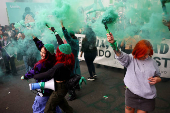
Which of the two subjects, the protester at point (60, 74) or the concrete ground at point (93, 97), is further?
the concrete ground at point (93, 97)

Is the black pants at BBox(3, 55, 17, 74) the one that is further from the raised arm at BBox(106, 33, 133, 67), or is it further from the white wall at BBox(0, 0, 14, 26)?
the white wall at BBox(0, 0, 14, 26)

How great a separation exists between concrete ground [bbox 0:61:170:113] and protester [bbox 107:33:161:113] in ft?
3.73

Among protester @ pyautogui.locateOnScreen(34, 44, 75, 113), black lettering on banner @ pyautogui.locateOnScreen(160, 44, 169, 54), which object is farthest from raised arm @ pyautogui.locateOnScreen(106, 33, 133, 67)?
black lettering on banner @ pyautogui.locateOnScreen(160, 44, 169, 54)

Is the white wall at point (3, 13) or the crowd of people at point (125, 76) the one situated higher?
the white wall at point (3, 13)

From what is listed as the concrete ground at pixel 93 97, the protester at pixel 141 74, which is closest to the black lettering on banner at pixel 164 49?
the concrete ground at pixel 93 97

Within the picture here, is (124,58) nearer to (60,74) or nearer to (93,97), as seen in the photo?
(60,74)

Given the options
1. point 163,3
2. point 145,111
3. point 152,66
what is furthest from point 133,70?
point 163,3

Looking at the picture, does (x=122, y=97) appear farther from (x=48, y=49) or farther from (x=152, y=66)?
(x=48, y=49)

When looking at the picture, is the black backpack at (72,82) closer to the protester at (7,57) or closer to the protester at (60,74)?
the protester at (60,74)

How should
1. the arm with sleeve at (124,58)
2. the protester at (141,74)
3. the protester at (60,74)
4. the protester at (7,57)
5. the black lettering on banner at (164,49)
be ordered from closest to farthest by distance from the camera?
the protester at (141,74) → the arm with sleeve at (124,58) → the protester at (60,74) → the black lettering on banner at (164,49) → the protester at (7,57)

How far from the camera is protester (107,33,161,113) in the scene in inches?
70.4

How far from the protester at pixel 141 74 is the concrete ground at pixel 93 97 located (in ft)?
3.73

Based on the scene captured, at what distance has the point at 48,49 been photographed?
2.39 metres

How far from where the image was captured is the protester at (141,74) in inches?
70.4
